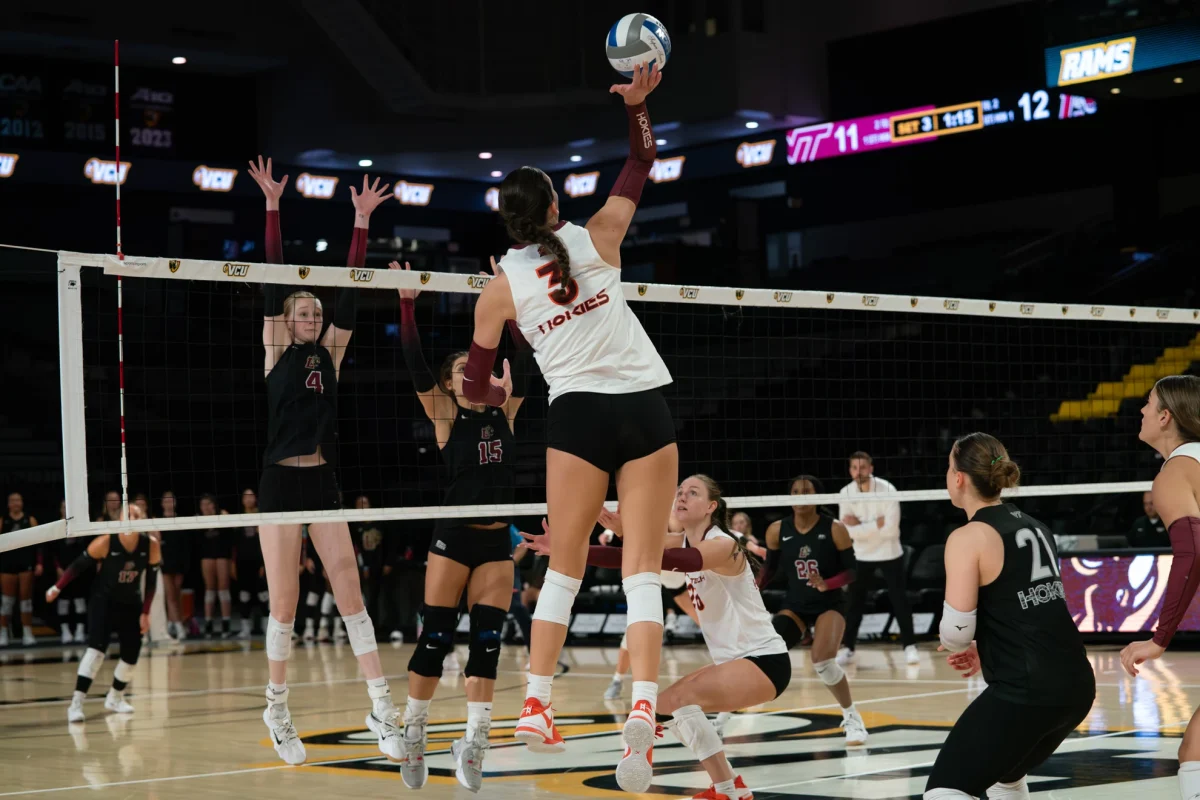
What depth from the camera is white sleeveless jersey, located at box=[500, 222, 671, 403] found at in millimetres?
4633

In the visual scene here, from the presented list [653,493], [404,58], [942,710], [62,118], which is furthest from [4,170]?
[653,493]

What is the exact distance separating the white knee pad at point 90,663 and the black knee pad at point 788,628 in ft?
19.4

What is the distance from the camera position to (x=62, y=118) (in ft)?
87.9

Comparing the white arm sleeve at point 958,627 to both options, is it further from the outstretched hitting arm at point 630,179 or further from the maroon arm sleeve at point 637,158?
the maroon arm sleeve at point 637,158

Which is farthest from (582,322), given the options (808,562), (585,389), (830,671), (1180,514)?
(808,562)

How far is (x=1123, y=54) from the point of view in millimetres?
18016

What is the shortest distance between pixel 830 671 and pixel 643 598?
4335mm

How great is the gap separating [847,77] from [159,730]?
65.4 ft

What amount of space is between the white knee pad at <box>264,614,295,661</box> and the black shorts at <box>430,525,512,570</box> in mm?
830

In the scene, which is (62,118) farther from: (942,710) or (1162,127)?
(942,710)

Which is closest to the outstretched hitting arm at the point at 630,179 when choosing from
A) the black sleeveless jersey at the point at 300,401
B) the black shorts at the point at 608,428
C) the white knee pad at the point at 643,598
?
the black shorts at the point at 608,428

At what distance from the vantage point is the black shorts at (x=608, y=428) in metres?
4.61

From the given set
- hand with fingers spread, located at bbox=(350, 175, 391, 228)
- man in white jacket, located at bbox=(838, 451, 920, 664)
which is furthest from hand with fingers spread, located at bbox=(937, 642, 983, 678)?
man in white jacket, located at bbox=(838, 451, 920, 664)

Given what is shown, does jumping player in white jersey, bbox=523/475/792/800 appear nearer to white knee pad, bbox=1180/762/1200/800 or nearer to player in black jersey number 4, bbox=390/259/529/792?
player in black jersey number 4, bbox=390/259/529/792
